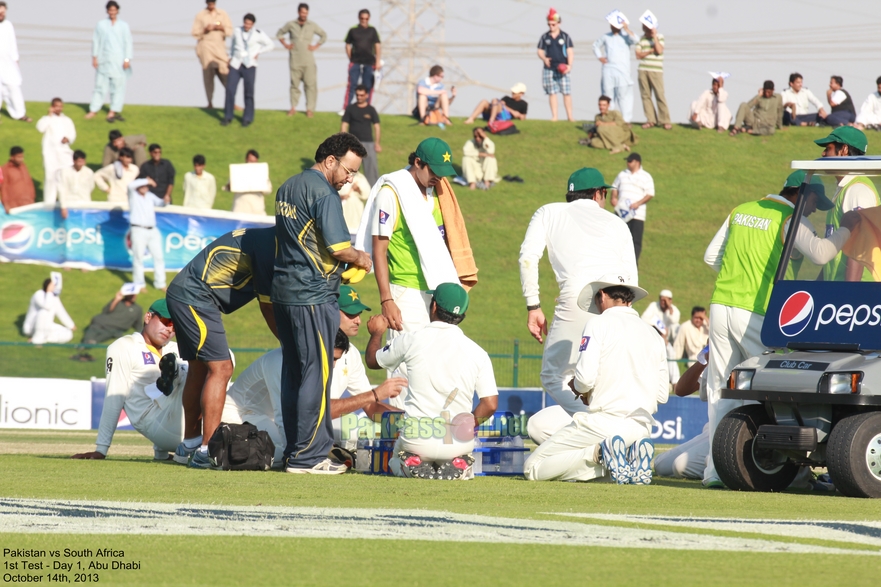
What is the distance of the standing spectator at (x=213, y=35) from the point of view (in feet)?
98.5

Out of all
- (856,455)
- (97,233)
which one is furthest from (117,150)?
(856,455)

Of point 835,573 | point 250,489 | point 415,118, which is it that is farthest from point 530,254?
point 415,118

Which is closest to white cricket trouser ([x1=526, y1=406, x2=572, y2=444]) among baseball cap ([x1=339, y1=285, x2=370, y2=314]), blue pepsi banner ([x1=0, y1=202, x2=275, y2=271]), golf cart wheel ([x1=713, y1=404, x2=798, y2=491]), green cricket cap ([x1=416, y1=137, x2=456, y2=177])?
baseball cap ([x1=339, y1=285, x2=370, y2=314])

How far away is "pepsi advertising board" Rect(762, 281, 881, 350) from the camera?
7.87m

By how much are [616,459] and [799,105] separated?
2944cm

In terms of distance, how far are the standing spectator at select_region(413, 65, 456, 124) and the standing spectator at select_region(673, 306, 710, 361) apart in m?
12.8

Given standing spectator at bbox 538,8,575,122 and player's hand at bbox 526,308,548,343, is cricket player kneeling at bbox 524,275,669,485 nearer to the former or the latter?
player's hand at bbox 526,308,548,343

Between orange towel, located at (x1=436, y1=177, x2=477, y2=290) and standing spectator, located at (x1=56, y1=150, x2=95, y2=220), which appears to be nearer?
orange towel, located at (x1=436, y1=177, x2=477, y2=290)

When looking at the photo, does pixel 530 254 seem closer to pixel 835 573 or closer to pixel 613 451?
pixel 613 451

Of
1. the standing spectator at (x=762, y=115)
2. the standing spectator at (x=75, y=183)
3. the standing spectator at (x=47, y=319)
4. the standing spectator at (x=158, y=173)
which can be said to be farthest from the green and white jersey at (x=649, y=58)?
the standing spectator at (x=47, y=319)

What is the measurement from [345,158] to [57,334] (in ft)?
52.7

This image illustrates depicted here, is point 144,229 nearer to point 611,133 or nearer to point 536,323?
point 611,133

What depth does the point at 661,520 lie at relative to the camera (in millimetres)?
5957

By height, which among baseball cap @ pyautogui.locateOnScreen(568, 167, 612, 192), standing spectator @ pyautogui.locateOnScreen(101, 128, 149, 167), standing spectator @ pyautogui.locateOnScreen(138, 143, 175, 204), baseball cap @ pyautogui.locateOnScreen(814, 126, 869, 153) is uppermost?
standing spectator @ pyautogui.locateOnScreen(101, 128, 149, 167)
